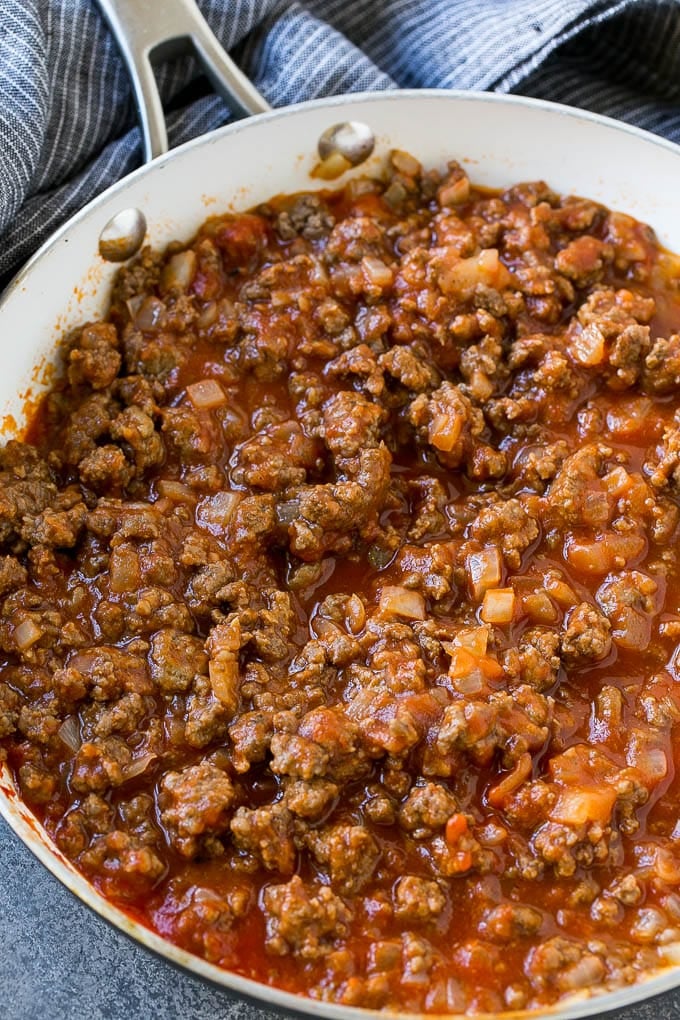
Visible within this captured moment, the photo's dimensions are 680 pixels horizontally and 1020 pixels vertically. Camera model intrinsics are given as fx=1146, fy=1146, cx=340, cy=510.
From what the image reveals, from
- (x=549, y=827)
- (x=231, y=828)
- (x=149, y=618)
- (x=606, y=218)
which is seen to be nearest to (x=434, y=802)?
(x=549, y=827)

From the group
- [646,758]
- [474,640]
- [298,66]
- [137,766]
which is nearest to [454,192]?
[298,66]

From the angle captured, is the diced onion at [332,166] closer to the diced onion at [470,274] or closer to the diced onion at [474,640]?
the diced onion at [470,274]

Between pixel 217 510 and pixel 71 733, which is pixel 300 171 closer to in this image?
pixel 217 510

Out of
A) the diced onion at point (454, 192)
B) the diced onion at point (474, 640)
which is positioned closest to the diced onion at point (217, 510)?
the diced onion at point (474, 640)

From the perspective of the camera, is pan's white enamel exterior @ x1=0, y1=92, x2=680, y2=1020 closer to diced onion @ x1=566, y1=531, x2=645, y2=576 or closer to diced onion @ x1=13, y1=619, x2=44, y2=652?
diced onion @ x1=13, y1=619, x2=44, y2=652

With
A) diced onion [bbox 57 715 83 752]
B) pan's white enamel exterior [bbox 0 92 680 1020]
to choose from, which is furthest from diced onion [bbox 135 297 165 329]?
diced onion [bbox 57 715 83 752]
